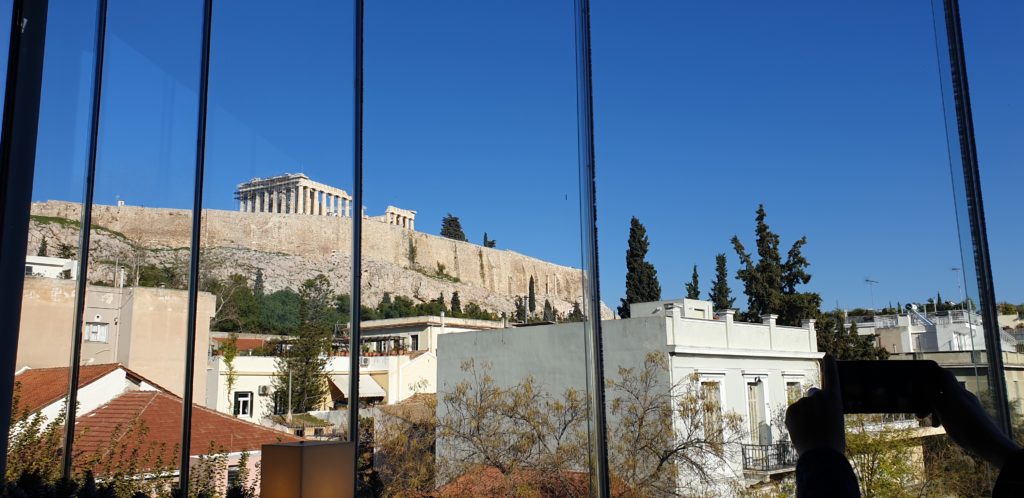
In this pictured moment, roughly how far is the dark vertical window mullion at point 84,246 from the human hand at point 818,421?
4.15m

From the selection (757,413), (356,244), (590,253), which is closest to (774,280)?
(757,413)

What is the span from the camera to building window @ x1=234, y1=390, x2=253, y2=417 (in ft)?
12.7

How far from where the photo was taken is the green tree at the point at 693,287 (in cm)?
319

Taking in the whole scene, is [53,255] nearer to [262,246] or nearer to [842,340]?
[262,246]

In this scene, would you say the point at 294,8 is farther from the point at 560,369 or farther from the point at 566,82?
the point at 560,369

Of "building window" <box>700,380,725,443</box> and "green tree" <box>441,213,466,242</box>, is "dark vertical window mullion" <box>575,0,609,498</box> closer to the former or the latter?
"building window" <box>700,380,725,443</box>

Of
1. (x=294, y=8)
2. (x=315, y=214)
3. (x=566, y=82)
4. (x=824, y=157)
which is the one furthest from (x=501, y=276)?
(x=824, y=157)

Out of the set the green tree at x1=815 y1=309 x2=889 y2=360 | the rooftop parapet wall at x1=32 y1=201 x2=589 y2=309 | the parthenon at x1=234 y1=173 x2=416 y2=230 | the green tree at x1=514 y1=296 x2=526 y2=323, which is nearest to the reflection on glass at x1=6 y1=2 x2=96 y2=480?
the rooftop parapet wall at x1=32 y1=201 x2=589 y2=309

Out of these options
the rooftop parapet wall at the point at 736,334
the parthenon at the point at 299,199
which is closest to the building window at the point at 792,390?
the rooftop parapet wall at the point at 736,334

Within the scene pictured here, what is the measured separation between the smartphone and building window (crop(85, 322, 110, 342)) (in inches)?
164

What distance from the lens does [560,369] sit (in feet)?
10.8

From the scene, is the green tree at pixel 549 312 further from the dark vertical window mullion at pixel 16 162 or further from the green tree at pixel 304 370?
the dark vertical window mullion at pixel 16 162

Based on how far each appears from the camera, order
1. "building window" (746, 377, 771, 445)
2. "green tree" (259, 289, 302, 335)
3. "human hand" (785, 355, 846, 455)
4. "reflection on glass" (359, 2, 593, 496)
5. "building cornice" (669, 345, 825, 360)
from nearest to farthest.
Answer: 1. "human hand" (785, 355, 846, 455)
2. "building cornice" (669, 345, 825, 360)
3. "building window" (746, 377, 771, 445)
4. "reflection on glass" (359, 2, 593, 496)
5. "green tree" (259, 289, 302, 335)

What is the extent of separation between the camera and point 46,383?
12.8ft
